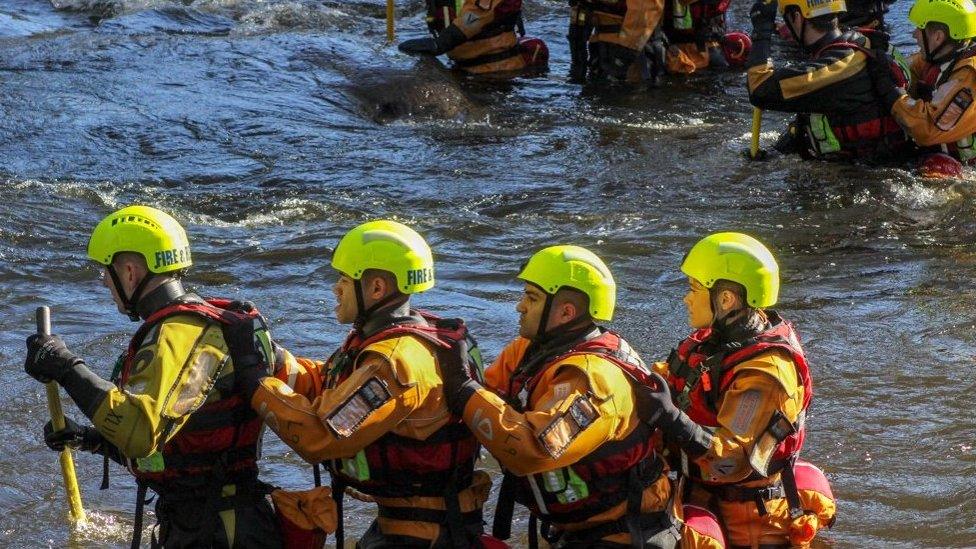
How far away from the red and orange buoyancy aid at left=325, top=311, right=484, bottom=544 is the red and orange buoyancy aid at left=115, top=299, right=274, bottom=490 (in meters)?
0.32

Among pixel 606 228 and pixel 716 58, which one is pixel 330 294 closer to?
pixel 606 228

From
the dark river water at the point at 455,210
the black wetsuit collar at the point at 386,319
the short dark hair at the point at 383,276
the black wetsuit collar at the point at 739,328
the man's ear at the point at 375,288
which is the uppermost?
the short dark hair at the point at 383,276

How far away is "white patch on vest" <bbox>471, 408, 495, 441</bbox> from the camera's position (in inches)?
185

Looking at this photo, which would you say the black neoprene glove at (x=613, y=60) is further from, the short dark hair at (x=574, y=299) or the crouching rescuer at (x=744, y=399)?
the short dark hair at (x=574, y=299)

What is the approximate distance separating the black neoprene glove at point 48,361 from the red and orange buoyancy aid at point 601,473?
151 cm

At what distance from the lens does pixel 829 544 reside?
6.20 metres

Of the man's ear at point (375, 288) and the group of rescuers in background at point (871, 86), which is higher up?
the man's ear at point (375, 288)

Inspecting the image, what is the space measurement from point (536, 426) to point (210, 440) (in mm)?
1145

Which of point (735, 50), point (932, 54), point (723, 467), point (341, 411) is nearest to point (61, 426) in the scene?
point (341, 411)

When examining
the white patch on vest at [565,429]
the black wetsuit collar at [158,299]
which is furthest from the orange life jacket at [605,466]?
the black wetsuit collar at [158,299]

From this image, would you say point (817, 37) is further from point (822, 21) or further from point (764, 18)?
point (764, 18)

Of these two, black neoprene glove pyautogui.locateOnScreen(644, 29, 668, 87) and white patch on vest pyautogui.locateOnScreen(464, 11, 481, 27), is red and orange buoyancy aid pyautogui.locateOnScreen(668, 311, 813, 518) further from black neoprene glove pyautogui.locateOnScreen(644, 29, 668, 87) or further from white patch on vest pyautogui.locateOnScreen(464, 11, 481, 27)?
black neoprene glove pyautogui.locateOnScreen(644, 29, 668, 87)

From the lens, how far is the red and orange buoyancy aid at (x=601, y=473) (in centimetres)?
488

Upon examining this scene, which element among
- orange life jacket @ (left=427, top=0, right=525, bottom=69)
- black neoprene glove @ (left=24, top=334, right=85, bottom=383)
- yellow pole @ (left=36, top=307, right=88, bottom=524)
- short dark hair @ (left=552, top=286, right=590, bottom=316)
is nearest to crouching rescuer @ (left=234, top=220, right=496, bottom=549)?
short dark hair @ (left=552, top=286, right=590, bottom=316)
